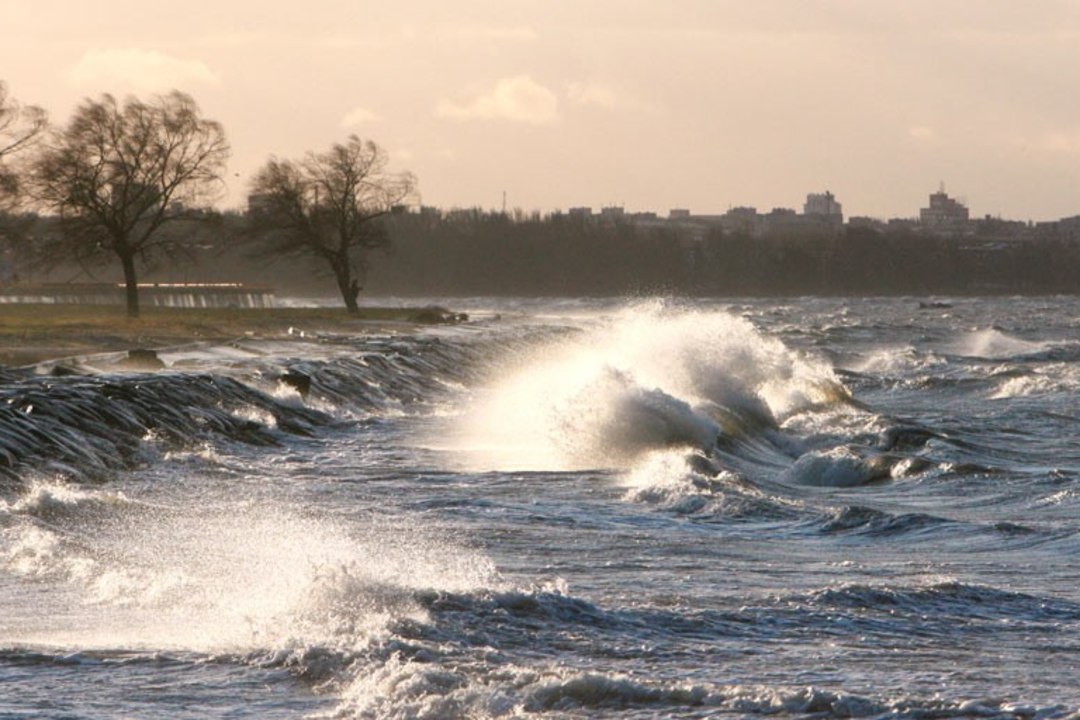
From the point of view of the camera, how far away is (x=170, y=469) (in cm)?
2066

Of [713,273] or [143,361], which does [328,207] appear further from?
[713,273]

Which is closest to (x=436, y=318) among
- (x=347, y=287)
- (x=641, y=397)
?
(x=347, y=287)

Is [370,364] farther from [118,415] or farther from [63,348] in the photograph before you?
[118,415]

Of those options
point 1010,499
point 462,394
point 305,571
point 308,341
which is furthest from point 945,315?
point 305,571

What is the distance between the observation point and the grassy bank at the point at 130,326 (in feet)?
124

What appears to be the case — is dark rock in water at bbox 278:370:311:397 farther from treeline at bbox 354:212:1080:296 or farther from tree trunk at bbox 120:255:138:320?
treeline at bbox 354:212:1080:296

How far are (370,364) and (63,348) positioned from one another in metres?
5.97

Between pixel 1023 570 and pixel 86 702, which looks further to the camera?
pixel 1023 570

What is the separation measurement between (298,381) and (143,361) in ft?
8.65

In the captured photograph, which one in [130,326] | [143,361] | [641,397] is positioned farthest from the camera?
[130,326]

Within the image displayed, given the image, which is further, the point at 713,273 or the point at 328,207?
the point at 713,273

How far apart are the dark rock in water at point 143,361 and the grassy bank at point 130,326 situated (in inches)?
68.7

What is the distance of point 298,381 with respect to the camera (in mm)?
31266

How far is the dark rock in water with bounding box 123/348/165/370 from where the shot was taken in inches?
1208
